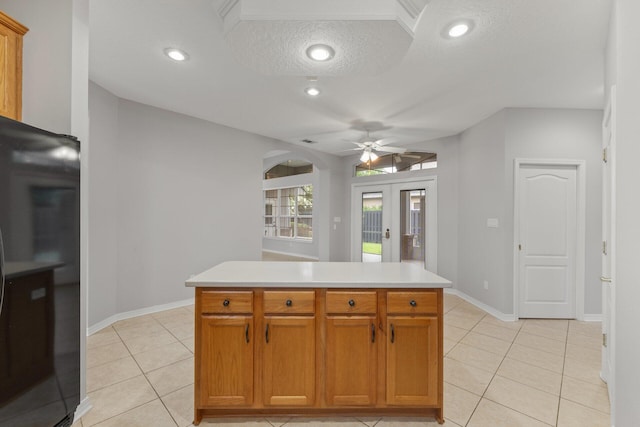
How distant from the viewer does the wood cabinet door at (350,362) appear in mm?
1665

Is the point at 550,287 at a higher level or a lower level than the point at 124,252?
lower

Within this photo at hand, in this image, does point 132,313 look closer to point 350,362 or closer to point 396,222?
point 350,362

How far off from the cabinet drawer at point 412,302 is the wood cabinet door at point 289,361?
0.51 metres

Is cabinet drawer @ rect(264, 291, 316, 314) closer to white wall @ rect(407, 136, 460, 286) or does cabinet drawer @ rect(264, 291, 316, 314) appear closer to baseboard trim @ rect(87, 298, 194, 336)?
baseboard trim @ rect(87, 298, 194, 336)

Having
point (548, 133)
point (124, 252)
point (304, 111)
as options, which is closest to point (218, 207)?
point (124, 252)

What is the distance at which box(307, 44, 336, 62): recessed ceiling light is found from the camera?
1871mm

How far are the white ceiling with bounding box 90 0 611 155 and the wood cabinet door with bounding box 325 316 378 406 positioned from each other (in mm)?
2207

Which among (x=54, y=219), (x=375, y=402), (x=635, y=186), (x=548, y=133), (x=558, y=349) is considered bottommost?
(x=558, y=349)

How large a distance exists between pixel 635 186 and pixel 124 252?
14.8ft

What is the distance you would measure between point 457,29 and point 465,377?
2806mm

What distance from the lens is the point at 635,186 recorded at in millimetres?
1210

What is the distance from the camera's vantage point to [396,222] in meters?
5.71

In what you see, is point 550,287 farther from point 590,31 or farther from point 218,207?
point 218,207

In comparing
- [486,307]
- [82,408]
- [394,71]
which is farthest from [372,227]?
[82,408]
